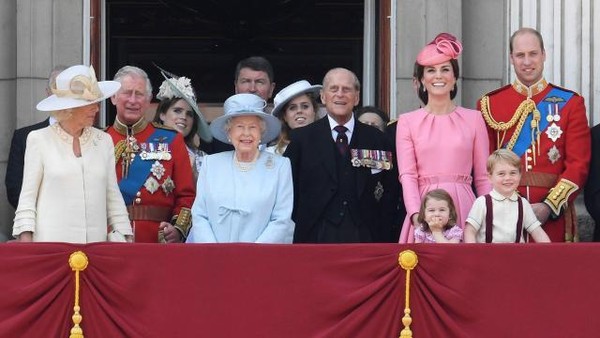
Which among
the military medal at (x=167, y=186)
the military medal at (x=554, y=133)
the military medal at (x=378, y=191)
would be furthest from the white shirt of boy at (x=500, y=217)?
the military medal at (x=167, y=186)

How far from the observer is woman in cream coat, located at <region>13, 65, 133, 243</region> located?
31.7ft

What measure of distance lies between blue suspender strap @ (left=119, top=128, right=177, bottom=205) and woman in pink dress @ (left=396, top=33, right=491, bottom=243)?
1502mm

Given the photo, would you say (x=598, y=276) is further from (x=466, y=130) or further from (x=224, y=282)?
(x=224, y=282)

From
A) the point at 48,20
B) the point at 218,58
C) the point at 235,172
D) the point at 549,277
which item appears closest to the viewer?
the point at 549,277

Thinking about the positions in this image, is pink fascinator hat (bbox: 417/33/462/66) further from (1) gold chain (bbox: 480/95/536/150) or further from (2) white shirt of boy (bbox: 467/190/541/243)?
(2) white shirt of boy (bbox: 467/190/541/243)

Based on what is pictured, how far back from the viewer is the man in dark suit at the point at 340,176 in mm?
10234

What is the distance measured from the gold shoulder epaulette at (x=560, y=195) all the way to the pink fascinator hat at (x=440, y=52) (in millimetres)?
913

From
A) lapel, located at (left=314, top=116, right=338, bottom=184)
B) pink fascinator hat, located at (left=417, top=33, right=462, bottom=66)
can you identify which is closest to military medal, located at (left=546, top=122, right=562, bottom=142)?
pink fascinator hat, located at (left=417, top=33, right=462, bottom=66)

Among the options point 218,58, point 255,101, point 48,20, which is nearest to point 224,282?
point 255,101

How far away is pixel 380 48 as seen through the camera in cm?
1244

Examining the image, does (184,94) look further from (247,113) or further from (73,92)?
(73,92)

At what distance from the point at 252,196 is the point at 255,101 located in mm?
549

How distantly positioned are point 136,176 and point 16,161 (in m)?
0.70

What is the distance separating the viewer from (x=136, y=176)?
1077cm
